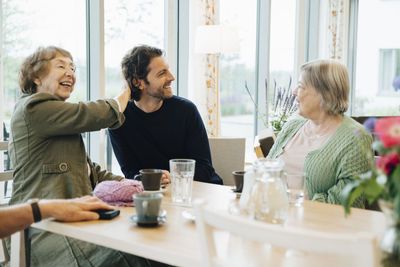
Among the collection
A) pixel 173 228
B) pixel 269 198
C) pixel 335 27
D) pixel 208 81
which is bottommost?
pixel 173 228

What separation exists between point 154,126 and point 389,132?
67.6 inches

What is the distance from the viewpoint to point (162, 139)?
2475 millimetres

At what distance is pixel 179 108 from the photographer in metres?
2.54

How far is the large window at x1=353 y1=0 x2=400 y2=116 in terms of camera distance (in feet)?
20.5

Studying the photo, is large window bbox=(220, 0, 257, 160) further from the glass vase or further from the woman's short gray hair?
the glass vase

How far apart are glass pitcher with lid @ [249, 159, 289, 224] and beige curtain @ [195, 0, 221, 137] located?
2.62m

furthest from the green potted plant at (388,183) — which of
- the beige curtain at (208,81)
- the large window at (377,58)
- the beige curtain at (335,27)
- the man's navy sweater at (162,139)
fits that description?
the large window at (377,58)

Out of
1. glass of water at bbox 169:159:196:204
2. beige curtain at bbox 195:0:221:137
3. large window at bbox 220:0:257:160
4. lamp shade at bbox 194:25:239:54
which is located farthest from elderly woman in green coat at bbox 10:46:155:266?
large window at bbox 220:0:257:160

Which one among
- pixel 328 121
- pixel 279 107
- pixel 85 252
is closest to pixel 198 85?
pixel 279 107

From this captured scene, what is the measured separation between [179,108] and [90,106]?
784 millimetres

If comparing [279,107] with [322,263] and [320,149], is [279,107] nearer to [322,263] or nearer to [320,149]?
[320,149]

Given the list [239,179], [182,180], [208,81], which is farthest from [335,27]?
[182,180]

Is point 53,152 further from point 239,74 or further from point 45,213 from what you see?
point 239,74

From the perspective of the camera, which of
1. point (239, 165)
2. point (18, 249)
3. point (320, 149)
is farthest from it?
point (239, 165)
